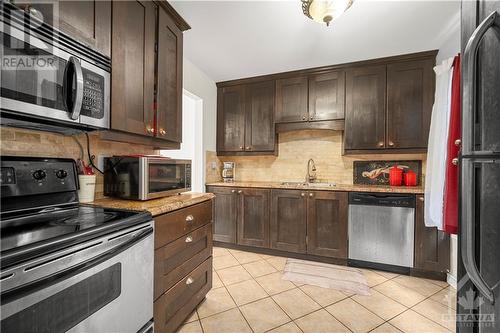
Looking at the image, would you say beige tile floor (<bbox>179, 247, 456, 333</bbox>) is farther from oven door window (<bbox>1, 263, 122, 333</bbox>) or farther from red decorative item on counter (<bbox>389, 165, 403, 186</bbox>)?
red decorative item on counter (<bbox>389, 165, 403, 186</bbox>)

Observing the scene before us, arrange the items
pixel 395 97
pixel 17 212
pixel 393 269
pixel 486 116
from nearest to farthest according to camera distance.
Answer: pixel 486 116 → pixel 17 212 → pixel 393 269 → pixel 395 97

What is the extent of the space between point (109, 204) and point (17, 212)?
0.39 metres

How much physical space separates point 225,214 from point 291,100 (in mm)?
1864

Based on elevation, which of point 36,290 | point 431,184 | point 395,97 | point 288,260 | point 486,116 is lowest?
point 288,260

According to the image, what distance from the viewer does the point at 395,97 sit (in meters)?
2.56

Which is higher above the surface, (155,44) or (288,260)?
(155,44)

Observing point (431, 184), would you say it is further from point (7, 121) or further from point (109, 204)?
point (7, 121)

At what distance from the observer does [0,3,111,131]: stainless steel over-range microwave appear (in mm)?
835

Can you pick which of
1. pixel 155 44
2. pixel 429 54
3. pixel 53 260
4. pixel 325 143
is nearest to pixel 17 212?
pixel 53 260

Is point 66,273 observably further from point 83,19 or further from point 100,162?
point 83,19

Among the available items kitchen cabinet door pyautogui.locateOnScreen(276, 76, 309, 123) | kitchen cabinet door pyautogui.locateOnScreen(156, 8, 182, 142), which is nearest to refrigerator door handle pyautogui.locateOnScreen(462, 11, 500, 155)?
kitchen cabinet door pyautogui.locateOnScreen(156, 8, 182, 142)

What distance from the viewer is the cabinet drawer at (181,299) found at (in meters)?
1.25

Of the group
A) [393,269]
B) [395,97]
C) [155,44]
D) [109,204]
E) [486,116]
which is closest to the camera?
[486,116]

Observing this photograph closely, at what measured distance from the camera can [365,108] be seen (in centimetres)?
268
